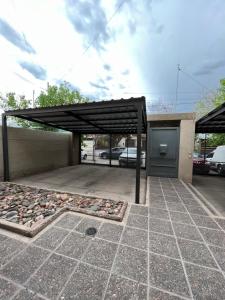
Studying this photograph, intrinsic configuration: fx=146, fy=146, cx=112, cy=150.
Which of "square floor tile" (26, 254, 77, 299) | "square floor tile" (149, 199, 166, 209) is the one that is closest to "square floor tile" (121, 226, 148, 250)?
"square floor tile" (26, 254, 77, 299)

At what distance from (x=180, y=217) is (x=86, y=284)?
2.24 metres

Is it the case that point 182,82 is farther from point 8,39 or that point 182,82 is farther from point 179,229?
point 179,229

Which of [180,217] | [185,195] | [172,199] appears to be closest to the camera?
[180,217]

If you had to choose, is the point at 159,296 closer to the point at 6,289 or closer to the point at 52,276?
the point at 52,276

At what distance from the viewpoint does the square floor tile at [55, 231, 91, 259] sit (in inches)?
78.7

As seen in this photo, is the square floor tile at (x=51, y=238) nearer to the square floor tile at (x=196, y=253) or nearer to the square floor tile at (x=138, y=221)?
the square floor tile at (x=138, y=221)

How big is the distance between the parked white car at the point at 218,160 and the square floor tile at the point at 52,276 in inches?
369

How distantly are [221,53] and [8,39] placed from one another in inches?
429

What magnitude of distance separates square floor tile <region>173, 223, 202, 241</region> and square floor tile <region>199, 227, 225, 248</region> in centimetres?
11

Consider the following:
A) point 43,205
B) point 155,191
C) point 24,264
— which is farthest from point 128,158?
point 24,264

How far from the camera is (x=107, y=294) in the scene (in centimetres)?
145

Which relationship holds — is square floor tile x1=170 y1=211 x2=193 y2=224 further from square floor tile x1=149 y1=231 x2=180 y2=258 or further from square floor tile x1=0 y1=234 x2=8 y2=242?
square floor tile x1=0 y1=234 x2=8 y2=242

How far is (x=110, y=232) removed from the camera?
8.09 ft

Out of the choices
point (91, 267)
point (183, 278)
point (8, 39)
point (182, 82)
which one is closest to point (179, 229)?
point (183, 278)
